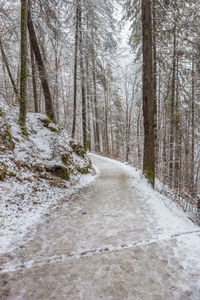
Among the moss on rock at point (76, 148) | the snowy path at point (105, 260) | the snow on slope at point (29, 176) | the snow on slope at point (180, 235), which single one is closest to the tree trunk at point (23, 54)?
the snow on slope at point (29, 176)

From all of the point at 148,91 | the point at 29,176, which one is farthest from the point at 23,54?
the point at 148,91

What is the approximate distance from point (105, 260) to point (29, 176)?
10.5ft

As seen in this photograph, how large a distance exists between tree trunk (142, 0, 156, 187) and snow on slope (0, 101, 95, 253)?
104 inches

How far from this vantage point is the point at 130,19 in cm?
873

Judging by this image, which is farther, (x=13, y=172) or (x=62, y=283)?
(x=13, y=172)

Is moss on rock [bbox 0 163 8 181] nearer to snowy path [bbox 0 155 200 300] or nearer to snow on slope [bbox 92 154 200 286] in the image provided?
snowy path [bbox 0 155 200 300]

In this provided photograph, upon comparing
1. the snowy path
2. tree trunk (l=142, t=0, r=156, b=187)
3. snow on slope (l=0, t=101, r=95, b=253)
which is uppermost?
tree trunk (l=142, t=0, r=156, b=187)

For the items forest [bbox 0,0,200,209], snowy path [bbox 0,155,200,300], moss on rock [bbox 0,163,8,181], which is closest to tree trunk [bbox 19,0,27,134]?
forest [bbox 0,0,200,209]

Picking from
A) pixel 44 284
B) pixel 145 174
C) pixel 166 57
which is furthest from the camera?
pixel 166 57

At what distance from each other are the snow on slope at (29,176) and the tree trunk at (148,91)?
2.64m

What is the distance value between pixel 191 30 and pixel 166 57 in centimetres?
153

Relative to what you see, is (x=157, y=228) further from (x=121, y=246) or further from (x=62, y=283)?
(x=62, y=283)

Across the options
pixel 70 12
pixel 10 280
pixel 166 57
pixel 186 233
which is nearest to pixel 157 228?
pixel 186 233

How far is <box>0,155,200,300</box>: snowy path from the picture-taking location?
1.76 metres
